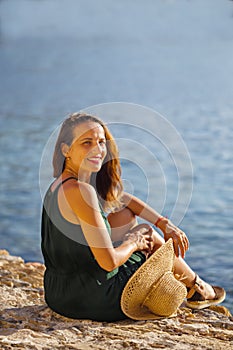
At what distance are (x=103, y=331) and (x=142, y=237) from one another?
0.47 m

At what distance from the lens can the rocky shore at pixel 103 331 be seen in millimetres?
3152

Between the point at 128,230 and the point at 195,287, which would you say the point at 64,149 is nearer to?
the point at 128,230

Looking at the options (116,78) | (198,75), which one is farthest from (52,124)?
(198,75)

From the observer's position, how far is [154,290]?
3395 mm

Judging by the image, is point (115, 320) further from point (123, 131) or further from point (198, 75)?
point (198, 75)

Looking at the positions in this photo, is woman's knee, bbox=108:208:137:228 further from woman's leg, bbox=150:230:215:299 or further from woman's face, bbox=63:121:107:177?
woman's face, bbox=63:121:107:177

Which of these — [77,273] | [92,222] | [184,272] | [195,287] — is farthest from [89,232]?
[195,287]

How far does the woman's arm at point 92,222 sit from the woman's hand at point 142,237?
21cm

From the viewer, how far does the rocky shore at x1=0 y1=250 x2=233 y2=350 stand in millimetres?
3152

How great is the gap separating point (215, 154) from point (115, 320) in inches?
298

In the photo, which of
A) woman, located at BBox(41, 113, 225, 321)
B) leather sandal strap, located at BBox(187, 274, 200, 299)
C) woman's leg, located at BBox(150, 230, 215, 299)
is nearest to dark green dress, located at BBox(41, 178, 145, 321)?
woman, located at BBox(41, 113, 225, 321)

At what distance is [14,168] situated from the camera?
1017cm

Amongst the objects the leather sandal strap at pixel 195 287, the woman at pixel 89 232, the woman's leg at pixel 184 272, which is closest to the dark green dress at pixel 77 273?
the woman at pixel 89 232

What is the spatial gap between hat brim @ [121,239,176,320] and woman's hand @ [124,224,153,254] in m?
0.09
